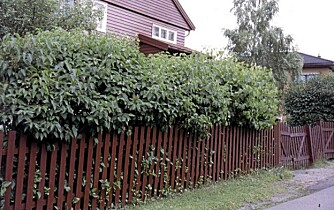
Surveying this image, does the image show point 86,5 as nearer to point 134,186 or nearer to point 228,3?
point 134,186

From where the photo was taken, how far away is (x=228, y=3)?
99.1 ft

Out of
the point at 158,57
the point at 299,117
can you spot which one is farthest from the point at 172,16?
the point at 158,57

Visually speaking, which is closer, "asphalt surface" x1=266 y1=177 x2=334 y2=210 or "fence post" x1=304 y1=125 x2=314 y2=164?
"asphalt surface" x1=266 y1=177 x2=334 y2=210

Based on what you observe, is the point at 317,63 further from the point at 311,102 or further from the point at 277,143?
the point at 277,143

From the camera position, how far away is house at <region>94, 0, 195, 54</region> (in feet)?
52.0

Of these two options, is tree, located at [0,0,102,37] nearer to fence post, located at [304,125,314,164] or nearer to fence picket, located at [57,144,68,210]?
fence picket, located at [57,144,68,210]

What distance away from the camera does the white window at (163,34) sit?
19438 mm

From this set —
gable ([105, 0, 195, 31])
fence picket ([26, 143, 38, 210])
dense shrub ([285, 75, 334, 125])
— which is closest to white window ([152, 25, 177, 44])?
gable ([105, 0, 195, 31])

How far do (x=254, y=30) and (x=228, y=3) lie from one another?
10.5 feet

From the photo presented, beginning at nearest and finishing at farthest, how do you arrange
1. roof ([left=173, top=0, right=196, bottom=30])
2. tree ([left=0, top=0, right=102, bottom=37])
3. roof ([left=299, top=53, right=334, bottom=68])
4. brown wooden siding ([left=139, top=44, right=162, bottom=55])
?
tree ([left=0, top=0, right=102, bottom=37]), brown wooden siding ([left=139, top=44, right=162, bottom=55]), roof ([left=173, top=0, right=196, bottom=30]), roof ([left=299, top=53, right=334, bottom=68])

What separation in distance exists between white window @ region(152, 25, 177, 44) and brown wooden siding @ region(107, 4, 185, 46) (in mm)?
221

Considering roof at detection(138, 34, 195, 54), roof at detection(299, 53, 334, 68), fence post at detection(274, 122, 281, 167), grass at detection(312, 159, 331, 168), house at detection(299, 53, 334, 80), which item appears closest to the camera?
fence post at detection(274, 122, 281, 167)

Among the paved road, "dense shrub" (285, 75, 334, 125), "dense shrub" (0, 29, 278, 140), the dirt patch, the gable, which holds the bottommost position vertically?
the paved road

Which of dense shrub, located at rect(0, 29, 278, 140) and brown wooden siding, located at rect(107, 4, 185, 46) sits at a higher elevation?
brown wooden siding, located at rect(107, 4, 185, 46)
